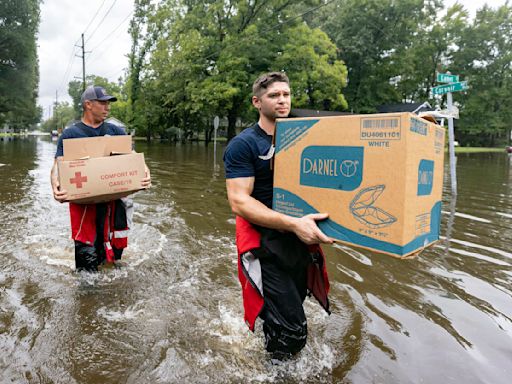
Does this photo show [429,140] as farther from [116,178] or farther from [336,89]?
[336,89]

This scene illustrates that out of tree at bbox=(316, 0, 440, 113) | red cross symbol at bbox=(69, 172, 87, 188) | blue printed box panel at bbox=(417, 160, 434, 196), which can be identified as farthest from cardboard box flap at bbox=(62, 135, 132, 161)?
tree at bbox=(316, 0, 440, 113)

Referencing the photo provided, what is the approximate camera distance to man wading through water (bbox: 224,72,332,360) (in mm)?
2115

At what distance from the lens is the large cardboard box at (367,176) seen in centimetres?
158

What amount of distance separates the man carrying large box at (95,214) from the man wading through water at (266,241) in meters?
1.54

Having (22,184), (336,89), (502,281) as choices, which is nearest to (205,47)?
(336,89)

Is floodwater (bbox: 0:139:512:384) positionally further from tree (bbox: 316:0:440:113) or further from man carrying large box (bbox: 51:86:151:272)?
tree (bbox: 316:0:440:113)

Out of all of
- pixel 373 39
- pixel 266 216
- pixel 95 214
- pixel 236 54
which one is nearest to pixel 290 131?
pixel 266 216

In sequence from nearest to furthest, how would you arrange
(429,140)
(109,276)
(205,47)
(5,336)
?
(429,140), (5,336), (109,276), (205,47)

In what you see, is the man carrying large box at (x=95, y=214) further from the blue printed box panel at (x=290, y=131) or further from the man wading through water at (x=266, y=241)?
the blue printed box panel at (x=290, y=131)

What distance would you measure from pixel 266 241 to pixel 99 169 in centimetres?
176

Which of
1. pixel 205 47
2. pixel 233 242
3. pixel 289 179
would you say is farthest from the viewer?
pixel 205 47

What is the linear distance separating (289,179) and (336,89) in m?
25.9

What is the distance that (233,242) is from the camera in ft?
16.9

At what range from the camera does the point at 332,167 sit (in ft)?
5.94
